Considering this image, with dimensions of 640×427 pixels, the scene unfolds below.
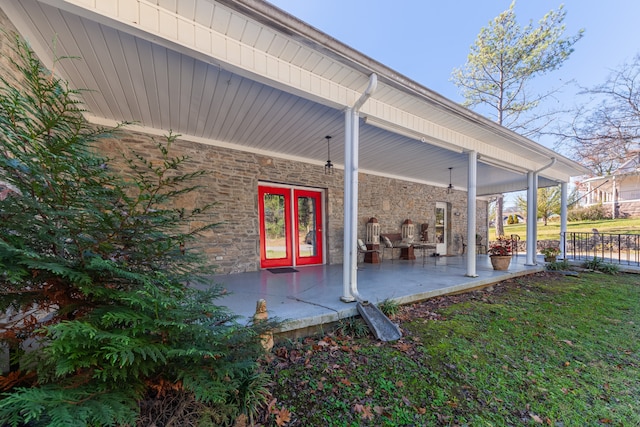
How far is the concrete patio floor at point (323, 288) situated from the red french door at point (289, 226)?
0.47 m

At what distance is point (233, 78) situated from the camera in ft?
9.40

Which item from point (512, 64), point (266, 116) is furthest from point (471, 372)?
point (512, 64)

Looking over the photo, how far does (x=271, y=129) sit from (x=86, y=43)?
8.00 feet

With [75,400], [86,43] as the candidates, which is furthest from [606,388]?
[86,43]

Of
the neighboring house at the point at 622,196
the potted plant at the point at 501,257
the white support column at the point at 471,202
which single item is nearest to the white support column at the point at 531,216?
the potted plant at the point at 501,257

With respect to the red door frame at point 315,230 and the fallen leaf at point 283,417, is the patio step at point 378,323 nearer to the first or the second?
the fallen leaf at point 283,417

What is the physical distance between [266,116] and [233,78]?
1.02 m

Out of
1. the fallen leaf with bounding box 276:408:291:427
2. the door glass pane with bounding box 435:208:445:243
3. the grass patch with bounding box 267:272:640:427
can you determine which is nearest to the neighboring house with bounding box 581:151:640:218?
the door glass pane with bounding box 435:208:445:243

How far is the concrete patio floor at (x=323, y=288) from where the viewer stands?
292cm

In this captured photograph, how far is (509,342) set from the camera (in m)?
2.91

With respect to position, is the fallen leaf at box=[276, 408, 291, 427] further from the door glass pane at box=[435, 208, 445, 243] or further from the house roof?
the door glass pane at box=[435, 208, 445, 243]

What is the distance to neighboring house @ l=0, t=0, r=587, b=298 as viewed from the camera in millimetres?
2188

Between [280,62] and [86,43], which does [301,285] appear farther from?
[86,43]

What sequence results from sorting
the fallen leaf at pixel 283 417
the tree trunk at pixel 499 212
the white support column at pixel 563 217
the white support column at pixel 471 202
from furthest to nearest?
1. the tree trunk at pixel 499 212
2. the white support column at pixel 563 217
3. the white support column at pixel 471 202
4. the fallen leaf at pixel 283 417
